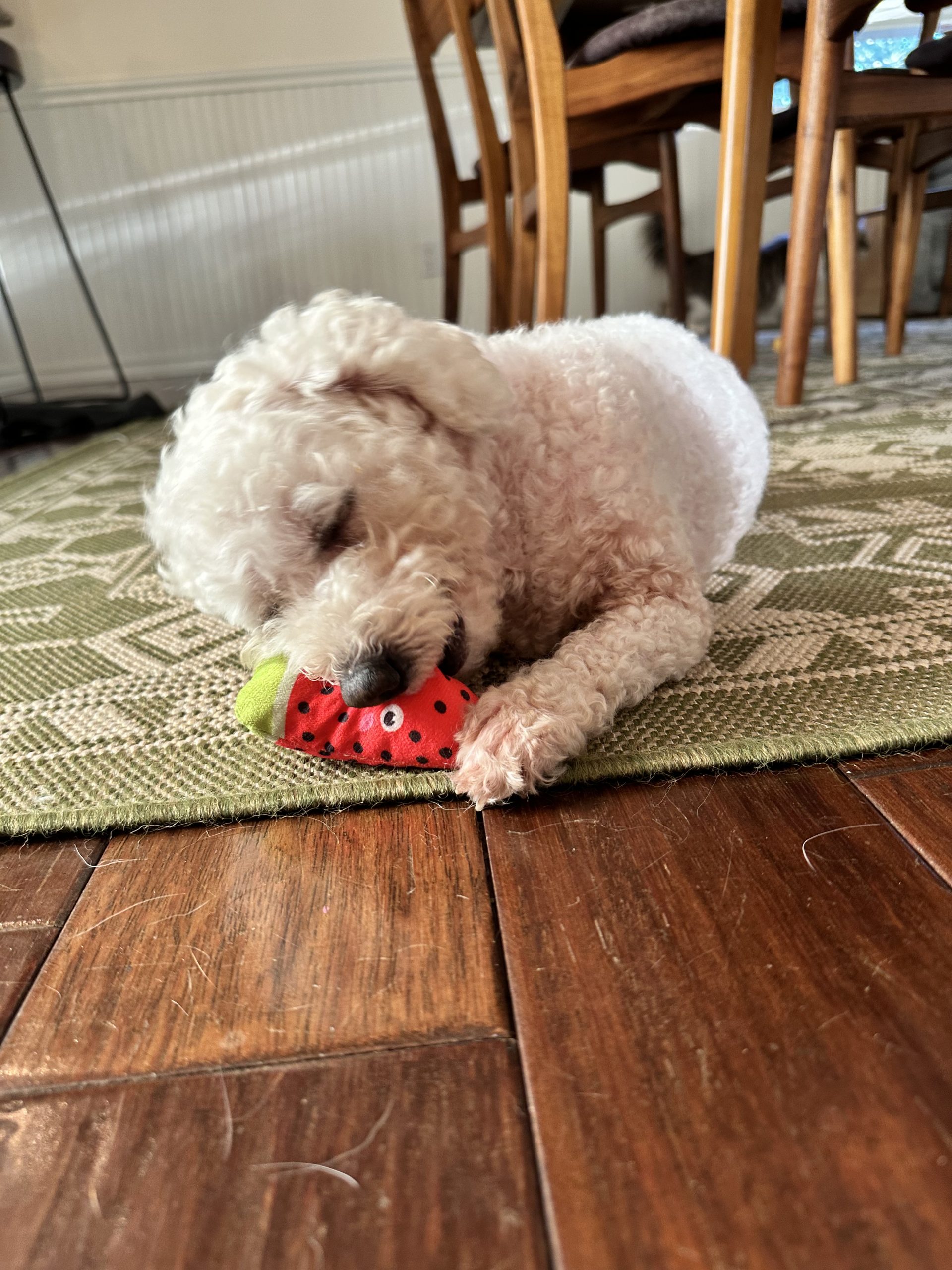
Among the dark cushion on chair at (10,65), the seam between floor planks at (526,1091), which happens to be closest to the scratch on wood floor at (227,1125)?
the seam between floor planks at (526,1091)

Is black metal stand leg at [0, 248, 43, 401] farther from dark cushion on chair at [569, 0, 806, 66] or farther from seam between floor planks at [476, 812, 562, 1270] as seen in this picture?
seam between floor planks at [476, 812, 562, 1270]

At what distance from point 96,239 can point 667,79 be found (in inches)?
119

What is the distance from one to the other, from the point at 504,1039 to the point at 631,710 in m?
0.39

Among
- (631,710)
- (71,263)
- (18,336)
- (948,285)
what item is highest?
(631,710)

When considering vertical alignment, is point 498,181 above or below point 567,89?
below

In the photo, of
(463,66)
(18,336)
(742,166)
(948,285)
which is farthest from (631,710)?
(948,285)

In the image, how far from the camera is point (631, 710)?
80 cm

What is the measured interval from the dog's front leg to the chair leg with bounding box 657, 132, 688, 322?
8.07 ft

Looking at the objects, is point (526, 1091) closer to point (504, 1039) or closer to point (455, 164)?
point (504, 1039)

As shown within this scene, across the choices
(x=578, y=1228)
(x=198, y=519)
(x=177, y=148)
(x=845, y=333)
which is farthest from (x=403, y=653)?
(x=177, y=148)

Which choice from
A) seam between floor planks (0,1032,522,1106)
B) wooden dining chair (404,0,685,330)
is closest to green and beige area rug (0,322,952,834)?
seam between floor planks (0,1032,522,1106)

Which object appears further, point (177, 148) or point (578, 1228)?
point (177, 148)

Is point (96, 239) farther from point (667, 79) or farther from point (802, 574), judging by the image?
point (802, 574)

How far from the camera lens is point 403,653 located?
729 mm
